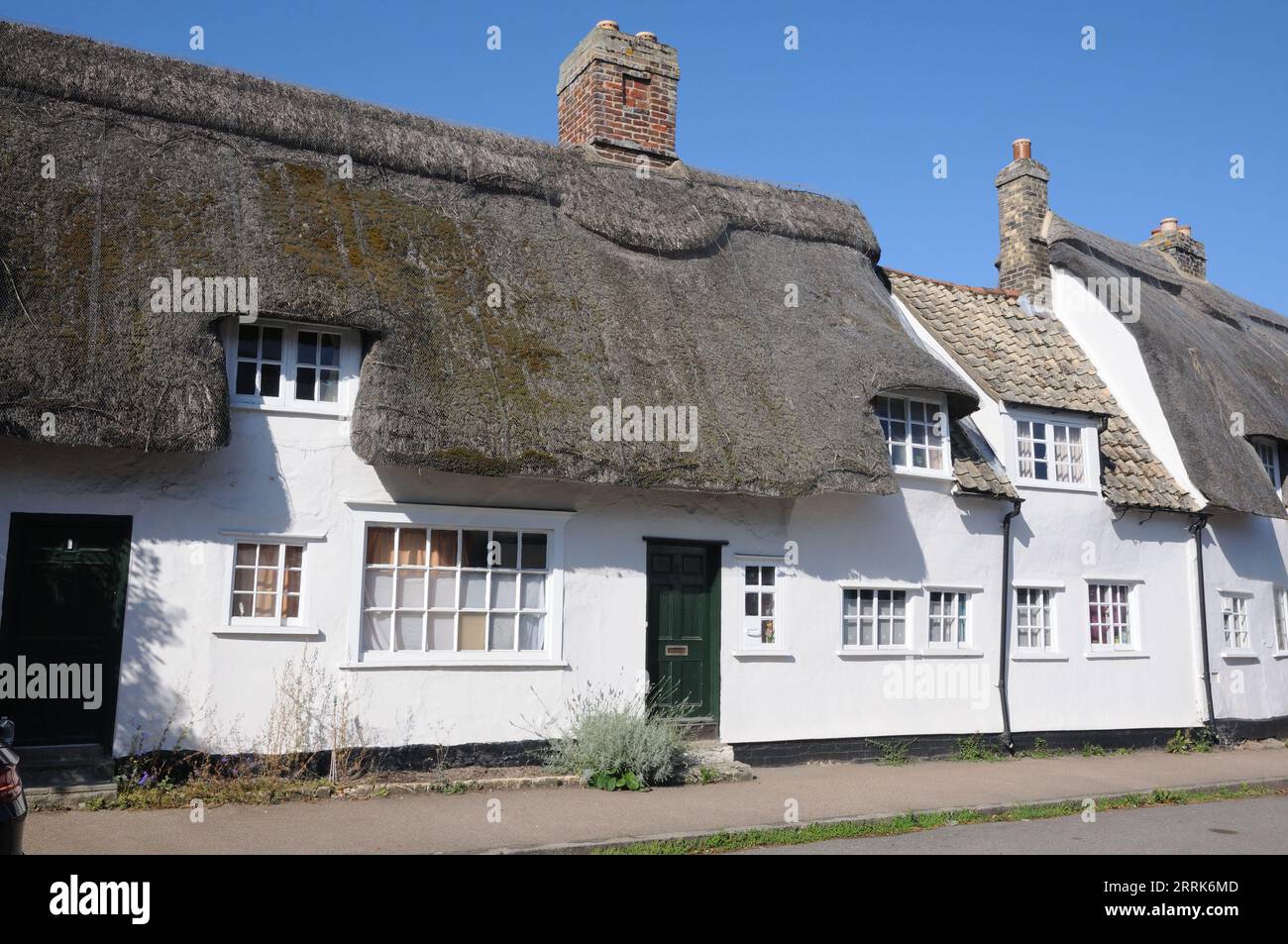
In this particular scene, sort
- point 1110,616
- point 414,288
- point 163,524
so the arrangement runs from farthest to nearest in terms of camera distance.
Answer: point 1110,616, point 414,288, point 163,524

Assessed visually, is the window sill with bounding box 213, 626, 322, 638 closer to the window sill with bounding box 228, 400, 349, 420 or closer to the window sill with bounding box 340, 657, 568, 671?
the window sill with bounding box 340, 657, 568, 671

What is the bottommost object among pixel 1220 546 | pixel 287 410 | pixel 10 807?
pixel 10 807

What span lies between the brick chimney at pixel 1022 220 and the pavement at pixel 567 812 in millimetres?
8677

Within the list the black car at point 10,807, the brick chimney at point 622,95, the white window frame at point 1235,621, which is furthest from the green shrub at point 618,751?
the white window frame at point 1235,621

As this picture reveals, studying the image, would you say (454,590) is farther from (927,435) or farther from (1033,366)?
(1033,366)

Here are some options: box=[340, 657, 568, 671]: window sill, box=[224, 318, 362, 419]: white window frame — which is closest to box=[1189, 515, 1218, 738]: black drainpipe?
box=[340, 657, 568, 671]: window sill

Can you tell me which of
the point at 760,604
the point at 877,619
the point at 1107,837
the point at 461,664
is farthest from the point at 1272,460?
the point at 461,664

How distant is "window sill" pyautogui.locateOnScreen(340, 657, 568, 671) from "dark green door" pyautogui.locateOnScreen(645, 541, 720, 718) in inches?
49.3

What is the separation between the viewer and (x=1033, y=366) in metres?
16.1

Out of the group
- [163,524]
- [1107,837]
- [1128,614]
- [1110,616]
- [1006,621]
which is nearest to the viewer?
[1107,837]

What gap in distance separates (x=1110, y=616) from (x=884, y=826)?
8138mm

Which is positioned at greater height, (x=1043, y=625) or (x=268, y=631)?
(x=1043, y=625)

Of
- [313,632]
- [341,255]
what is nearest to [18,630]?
[313,632]

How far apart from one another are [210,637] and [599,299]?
211 inches
